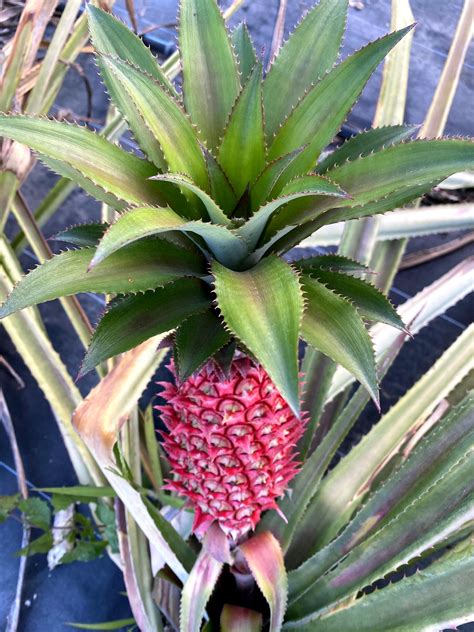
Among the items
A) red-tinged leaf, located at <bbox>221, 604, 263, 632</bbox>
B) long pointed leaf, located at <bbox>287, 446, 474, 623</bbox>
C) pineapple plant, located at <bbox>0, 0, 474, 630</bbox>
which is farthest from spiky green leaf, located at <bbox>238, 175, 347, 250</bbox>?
red-tinged leaf, located at <bbox>221, 604, 263, 632</bbox>

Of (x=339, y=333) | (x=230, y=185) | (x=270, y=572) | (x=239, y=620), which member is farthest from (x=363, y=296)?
(x=239, y=620)

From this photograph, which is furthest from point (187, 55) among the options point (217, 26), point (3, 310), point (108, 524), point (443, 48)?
point (443, 48)

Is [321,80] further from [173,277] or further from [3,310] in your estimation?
[3,310]

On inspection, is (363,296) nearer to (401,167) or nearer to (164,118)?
(401,167)

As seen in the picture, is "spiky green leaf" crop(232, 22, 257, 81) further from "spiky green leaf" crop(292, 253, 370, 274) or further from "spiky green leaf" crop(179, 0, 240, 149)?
"spiky green leaf" crop(292, 253, 370, 274)

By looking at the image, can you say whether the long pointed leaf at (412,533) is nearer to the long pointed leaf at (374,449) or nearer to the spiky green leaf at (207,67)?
the long pointed leaf at (374,449)

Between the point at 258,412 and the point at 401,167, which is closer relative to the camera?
the point at 401,167

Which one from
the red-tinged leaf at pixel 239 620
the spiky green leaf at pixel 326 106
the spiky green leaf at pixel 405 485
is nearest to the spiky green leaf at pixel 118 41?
the spiky green leaf at pixel 326 106
